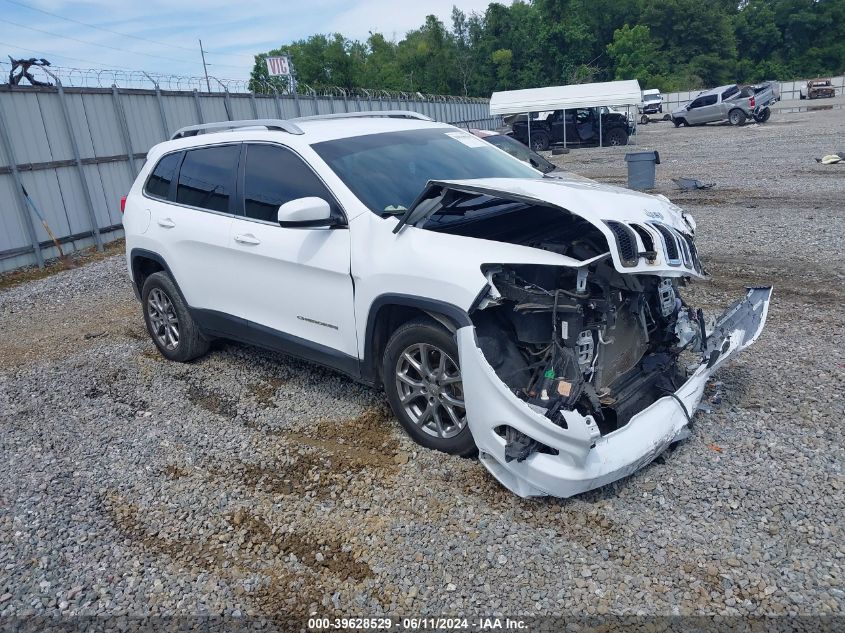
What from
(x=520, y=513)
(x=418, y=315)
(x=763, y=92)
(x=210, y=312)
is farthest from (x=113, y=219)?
(x=763, y=92)

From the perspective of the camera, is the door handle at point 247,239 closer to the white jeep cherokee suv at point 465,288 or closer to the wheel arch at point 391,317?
the white jeep cherokee suv at point 465,288

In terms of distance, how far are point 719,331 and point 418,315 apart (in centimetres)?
191

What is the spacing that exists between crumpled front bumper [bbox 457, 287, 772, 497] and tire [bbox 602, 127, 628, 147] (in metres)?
25.6

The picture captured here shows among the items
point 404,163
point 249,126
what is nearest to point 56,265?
point 249,126

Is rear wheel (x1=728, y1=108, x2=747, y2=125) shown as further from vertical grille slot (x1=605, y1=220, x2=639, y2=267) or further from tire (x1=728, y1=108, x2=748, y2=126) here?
vertical grille slot (x1=605, y1=220, x2=639, y2=267)

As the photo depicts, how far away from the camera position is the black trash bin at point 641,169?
1291 centimetres

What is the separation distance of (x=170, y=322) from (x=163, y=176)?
1.24 metres

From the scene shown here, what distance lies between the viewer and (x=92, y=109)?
1223cm

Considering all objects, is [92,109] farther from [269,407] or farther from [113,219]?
[269,407]

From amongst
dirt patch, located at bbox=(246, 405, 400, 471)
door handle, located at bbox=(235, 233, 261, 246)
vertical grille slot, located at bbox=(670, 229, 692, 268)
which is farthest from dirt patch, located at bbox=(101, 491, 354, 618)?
vertical grille slot, located at bbox=(670, 229, 692, 268)

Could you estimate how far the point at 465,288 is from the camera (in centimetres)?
347

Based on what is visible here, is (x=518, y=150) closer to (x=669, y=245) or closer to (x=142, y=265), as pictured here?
(x=142, y=265)

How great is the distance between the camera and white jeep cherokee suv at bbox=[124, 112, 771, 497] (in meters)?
3.38

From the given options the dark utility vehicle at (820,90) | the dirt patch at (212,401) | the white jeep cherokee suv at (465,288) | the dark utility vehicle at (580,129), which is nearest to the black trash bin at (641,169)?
the white jeep cherokee suv at (465,288)
